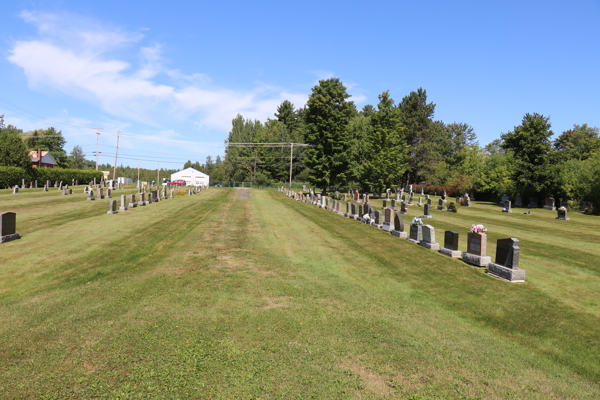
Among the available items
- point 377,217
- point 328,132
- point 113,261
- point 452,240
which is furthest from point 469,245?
point 328,132

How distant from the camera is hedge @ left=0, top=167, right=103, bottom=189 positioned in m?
48.3

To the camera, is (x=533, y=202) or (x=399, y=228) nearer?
(x=399, y=228)

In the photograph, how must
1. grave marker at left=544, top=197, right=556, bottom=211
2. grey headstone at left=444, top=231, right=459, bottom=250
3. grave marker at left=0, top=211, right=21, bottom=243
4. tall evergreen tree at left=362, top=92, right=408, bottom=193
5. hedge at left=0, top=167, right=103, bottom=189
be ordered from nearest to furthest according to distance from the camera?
grave marker at left=0, top=211, right=21, bottom=243 → grey headstone at left=444, top=231, right=459, bottom=250 → grave marker at left=544, top=197, right=556, bottom=211 → hedge at left=0, top=167, right=103, bottom=189 → tall evergreen tree at left=362, top=92, right=408, bottom=193

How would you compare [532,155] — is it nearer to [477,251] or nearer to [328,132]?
[328,132]

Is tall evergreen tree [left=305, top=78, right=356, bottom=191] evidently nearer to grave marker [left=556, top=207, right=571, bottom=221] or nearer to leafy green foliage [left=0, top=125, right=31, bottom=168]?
grave marker [left=556, top=207, right=571, bottom=221]

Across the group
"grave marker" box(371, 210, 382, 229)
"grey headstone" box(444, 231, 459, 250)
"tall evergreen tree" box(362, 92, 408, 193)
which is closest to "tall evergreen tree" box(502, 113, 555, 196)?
"tall evergreen tree" box(362, 92, 408, 193)

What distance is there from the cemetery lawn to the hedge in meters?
44.5

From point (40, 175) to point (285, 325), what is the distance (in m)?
65.3

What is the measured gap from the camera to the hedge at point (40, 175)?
158 feet

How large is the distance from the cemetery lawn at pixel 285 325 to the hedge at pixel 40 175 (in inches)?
1751

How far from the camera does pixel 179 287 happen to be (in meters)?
9.25

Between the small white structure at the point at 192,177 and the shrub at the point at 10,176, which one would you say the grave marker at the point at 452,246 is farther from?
the small white structure at the point at 192,177

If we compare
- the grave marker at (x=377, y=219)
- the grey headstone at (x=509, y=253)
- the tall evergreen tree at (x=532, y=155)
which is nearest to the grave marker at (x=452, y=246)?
the grey headstone at (x=509, y=253)

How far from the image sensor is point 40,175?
57.7m
